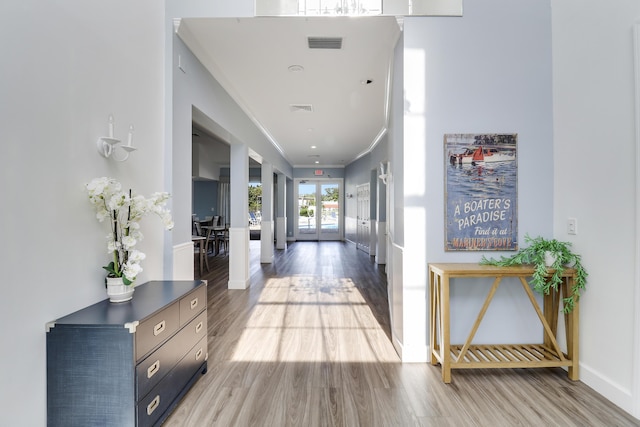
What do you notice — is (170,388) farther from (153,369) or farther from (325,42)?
(325,42)

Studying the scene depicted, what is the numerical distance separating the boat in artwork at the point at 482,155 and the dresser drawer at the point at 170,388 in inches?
95.5

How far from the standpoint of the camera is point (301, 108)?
4820 millimetres

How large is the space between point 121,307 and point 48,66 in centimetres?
130

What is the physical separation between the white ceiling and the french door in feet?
18.0

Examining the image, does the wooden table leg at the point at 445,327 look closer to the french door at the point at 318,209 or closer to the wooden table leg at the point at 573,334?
the wooden table leg at the point at 573,334

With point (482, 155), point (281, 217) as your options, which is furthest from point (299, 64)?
point (281, 217)

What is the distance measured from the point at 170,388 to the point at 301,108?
4.06 m

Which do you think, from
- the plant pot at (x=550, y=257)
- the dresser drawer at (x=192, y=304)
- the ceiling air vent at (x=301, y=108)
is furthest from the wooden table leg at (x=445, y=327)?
the ceiling air vent at (x=301, y=108)

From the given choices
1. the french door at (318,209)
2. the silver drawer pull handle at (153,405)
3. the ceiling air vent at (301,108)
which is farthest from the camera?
the french door at (318,209)

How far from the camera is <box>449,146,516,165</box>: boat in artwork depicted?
2.50 metres

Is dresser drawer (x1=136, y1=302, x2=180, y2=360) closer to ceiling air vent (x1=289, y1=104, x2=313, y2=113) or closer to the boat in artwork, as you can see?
the boat in artwork

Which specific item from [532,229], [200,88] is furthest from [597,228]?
[200,88]

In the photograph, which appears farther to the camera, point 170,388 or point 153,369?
point 170,388

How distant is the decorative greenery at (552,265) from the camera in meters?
2.17
